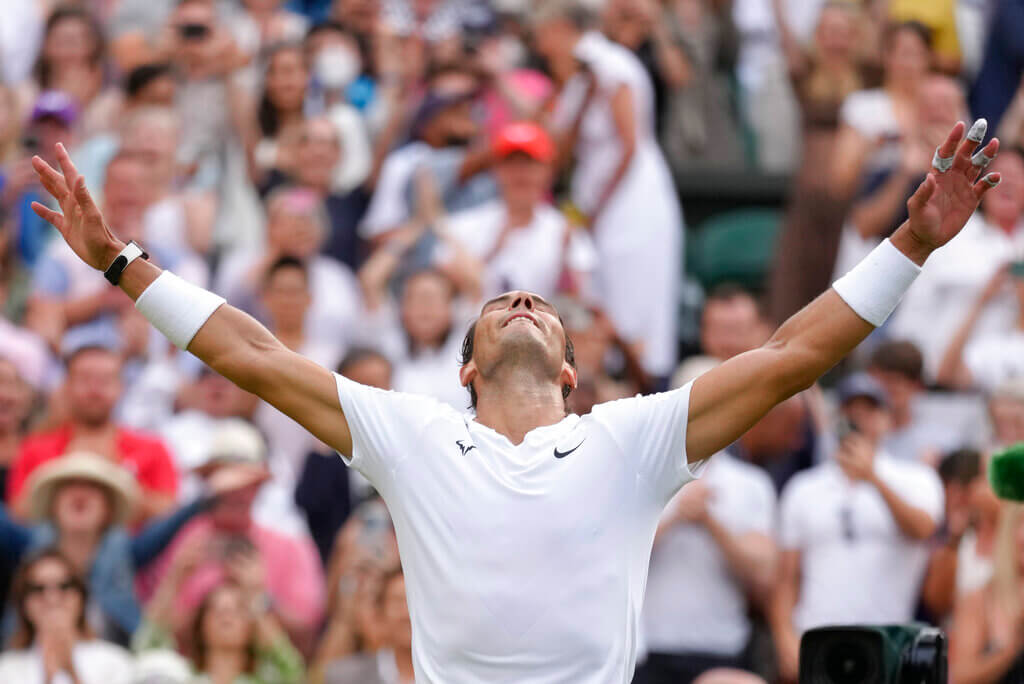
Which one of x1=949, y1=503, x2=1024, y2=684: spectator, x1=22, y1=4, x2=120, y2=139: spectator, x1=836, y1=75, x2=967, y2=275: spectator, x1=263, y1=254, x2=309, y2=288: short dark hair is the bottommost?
x1=949, y1=503, x2=1024, y2=684: spectator

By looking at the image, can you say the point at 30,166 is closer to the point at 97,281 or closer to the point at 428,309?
the point at 97,281

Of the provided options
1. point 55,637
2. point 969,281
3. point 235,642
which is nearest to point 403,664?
point 235,642

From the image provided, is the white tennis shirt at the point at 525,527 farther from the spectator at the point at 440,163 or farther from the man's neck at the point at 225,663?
the spectator at the point at 440,163

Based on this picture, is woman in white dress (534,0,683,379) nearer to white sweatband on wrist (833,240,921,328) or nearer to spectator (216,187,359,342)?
spectator (216,187,359,342)

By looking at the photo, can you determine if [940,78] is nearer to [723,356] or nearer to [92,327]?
[723,356]

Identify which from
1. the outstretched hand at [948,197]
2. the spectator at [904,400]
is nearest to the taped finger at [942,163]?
the outstretched hand at [948,197]

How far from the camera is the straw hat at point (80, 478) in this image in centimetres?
859

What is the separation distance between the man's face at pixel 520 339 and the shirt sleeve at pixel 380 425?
239 millimetres

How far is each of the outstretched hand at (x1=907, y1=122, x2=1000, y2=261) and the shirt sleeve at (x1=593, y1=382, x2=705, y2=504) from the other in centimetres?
71

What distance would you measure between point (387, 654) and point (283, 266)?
286 cm

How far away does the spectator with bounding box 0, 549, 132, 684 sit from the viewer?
8.04 meters

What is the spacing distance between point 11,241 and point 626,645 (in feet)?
22.1

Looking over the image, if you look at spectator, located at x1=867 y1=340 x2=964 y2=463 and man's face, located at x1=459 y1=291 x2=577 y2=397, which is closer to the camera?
man's face, located at x1=459 y1=291 x2=577 y2=397

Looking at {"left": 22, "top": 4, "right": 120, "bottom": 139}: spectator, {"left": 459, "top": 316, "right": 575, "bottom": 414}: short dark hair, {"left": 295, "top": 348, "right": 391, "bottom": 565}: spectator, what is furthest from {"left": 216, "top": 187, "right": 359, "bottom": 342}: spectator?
{"left": 459, "top": 316, "right": 575, "bottom": 414}: short dark hair
